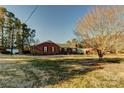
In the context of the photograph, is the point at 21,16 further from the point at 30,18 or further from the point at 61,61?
the point at 61,61

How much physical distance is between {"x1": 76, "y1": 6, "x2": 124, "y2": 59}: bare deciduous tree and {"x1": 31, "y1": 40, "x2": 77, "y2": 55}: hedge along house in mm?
448

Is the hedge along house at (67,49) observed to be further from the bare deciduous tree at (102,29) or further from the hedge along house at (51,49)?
the bare deciduous tree at (102,29)

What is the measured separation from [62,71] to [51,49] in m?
0.72

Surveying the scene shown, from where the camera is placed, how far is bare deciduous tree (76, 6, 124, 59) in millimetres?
6191

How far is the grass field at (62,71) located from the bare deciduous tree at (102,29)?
0.33 metres

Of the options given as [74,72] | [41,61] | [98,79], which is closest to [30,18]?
[41,61]

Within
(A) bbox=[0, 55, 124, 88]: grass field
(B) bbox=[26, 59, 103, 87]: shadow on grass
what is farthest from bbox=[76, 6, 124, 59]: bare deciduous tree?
(B) bbox=[26, 59, 103, 87]: shadow on grass

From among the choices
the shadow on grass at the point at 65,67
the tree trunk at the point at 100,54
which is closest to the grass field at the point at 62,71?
the shadow on grass at the point at 65,67

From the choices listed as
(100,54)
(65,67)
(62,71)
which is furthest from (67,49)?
(100,54)

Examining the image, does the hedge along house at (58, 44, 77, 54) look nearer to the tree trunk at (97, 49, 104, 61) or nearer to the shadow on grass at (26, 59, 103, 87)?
the shadow on grass at (26, 59, 103, 87)

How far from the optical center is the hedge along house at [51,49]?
6109mm

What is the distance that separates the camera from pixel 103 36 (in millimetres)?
6426
